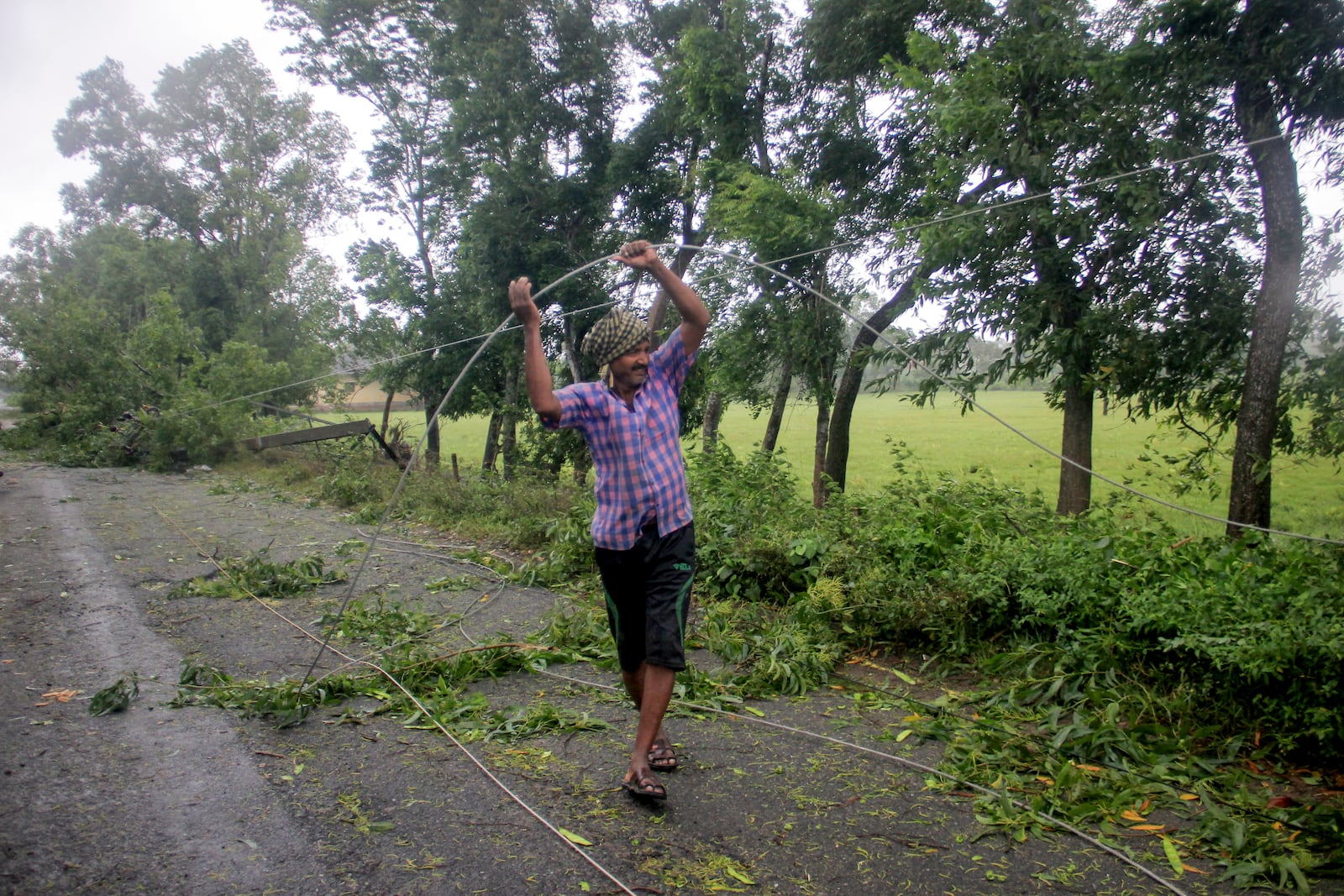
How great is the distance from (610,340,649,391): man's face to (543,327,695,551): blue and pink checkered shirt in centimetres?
5

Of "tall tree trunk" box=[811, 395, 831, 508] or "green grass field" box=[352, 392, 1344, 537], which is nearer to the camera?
"green grass field" box=[352, 392, 1344, 537]

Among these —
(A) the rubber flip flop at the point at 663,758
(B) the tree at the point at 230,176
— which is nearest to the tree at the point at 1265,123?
(A) the rubber flip flop at the point at 663,758

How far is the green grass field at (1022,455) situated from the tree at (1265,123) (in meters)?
0.61

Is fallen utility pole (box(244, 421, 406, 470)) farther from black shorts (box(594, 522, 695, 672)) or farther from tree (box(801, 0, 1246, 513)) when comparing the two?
black shorts (box(594, 522, 695, 672))

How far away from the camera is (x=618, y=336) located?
343cm

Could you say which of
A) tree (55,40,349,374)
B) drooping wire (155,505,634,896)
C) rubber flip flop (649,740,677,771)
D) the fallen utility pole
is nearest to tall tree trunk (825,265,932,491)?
the fallen utility pole

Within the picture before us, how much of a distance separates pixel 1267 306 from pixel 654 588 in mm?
6945

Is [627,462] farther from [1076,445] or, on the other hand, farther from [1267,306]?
[1076,445]

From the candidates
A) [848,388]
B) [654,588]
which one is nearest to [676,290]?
[654,588]

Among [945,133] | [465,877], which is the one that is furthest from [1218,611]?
[945,133]

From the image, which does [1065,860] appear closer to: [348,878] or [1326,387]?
[348,878]

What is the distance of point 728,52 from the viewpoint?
48.6ft

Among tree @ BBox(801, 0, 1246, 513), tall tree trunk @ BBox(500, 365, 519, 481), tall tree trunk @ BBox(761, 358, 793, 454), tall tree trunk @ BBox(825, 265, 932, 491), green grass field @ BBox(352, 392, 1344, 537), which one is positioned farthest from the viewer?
tall tree trunk @ BBox(500, 365, 519, 481)

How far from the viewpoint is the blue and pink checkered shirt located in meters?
3.34
